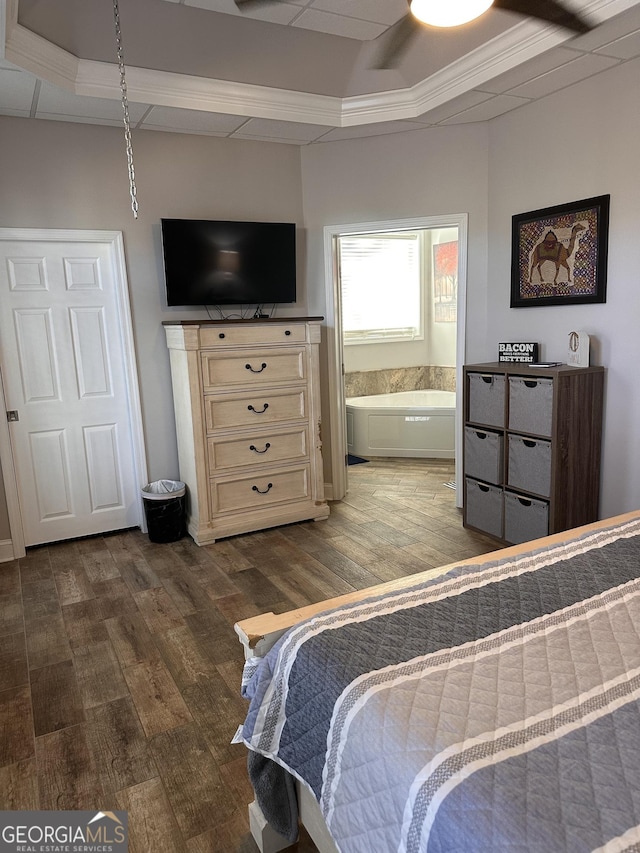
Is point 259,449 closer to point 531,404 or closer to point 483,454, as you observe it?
point 483,454

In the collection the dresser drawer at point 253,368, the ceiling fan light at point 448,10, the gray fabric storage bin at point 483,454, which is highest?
the ceiling fan light at point 448,10

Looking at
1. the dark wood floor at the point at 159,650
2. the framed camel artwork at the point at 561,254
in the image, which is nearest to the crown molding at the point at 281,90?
the framed camel artwork at the point at 561,254

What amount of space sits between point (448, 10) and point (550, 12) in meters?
1.28

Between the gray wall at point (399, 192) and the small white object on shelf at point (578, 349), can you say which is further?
the small white object on shelf at point (578, 349)

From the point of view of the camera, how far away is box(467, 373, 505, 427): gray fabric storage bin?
3578 millimetres

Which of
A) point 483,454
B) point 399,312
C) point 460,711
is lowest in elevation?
point 483,454

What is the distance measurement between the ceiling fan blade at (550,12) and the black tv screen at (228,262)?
6.53 feet

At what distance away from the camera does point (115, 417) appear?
4.10 meters

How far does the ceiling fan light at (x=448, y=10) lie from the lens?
173 centimetres

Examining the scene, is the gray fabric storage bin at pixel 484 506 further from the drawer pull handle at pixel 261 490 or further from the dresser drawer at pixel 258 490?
the drawer pull handle at pixel 261 490

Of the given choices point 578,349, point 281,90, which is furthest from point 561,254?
point 281,90

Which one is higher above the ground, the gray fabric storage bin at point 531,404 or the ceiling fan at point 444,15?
the ceiling fan at point 444,15

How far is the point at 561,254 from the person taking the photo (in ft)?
11.7

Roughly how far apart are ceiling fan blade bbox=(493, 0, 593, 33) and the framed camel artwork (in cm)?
90
